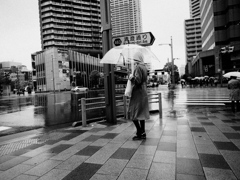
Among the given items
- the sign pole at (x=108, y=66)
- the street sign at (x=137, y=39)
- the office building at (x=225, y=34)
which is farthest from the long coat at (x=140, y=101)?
the office building at (x=225, y=34)

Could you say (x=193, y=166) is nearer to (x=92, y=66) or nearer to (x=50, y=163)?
(x=50, y=163)

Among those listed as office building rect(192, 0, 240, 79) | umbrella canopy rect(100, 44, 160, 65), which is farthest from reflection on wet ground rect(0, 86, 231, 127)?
office building rect(192, 0, 240, 79)

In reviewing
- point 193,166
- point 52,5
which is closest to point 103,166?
point 193,166

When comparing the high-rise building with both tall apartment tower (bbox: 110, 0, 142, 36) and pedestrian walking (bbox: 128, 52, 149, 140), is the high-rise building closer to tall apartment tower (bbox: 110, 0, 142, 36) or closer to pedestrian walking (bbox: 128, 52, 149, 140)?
tall apartment tower (bbox: 110, 0, 142, 36)

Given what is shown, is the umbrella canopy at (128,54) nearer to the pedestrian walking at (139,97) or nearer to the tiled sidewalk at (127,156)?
the pedestrian walking at (139,97)

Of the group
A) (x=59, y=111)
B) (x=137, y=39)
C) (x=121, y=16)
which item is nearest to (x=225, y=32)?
(x=121, y=16)

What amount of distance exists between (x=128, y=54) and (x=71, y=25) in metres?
92.7

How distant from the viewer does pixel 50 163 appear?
3.40 meters

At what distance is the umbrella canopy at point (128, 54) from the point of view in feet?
14.5

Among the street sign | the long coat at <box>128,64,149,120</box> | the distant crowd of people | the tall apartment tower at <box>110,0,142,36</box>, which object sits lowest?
the long coat at <box>128,64,149,120</box>

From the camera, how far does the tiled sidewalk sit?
288 cm

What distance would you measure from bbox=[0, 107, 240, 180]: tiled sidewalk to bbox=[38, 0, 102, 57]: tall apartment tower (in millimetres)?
86529

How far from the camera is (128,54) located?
443 centimetres

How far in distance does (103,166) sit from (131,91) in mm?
1852
